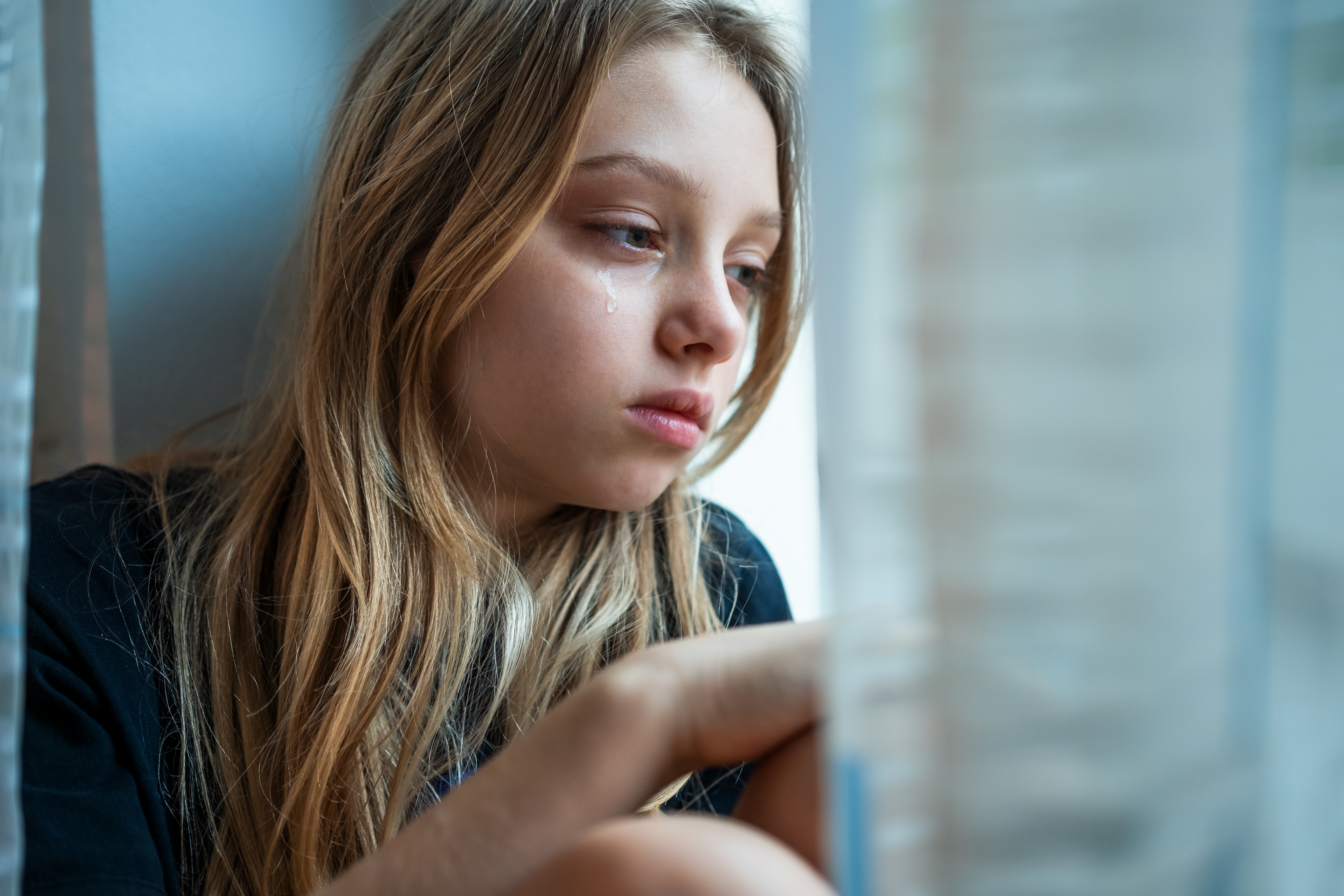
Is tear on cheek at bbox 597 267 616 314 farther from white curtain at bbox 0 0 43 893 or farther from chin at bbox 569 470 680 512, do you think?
white curtain at bbox 0 0 43 893

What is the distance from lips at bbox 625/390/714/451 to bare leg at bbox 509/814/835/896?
412mm

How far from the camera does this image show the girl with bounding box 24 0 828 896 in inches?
31.4

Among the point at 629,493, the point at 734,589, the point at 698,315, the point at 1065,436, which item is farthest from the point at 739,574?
the point at 1065,436

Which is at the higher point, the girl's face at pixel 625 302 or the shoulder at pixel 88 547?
the girl's face at pixel 625 302

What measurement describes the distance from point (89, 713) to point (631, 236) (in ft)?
1.91

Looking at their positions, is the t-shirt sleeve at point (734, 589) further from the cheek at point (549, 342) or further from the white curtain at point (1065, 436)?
the white curtain at point (1065, 436)

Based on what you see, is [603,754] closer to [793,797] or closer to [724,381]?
[793,797]

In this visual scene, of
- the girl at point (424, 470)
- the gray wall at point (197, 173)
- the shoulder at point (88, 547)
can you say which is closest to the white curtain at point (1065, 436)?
the girl at point (424, 470)

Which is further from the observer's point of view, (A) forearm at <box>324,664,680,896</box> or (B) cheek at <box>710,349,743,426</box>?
(B) cheek at <box>710,349,743,426</box>

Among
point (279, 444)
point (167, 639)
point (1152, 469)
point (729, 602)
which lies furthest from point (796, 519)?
point (1152, 469)

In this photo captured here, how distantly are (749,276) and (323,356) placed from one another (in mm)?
429

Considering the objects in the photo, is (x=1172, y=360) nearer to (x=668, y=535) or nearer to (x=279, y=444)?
(x=668, y=535)

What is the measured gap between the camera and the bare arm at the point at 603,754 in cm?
52

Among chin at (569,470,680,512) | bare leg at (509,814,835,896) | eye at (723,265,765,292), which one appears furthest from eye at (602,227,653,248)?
bare leg at (509,814,835,896)
